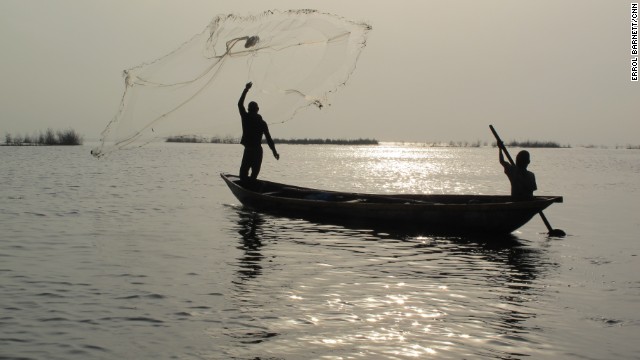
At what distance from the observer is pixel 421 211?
15836 mm

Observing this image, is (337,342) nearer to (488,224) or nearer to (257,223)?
(488,224)

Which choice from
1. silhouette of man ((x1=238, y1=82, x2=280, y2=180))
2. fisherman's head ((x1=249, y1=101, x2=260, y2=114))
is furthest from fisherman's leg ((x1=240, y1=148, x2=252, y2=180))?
fisherman's head ((x1=249, y1=101, x2=260, y2=114))

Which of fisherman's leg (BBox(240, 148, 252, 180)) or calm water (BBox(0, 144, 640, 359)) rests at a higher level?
fisherman's leg (BBox(240, 148, 252, 180))

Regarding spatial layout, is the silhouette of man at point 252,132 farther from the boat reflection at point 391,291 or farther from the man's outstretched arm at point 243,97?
the boat reflection at point 391,291

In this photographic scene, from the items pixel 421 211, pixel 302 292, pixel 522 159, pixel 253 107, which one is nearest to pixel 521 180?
pixel 522 159

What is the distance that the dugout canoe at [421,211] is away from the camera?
15.1 meters

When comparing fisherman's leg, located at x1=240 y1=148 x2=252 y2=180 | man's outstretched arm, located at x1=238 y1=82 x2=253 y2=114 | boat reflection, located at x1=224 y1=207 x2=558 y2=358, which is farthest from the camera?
fisherman's leg, located at x1=240 y1=148 x2=252 y2=180

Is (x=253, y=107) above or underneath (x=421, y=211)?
above

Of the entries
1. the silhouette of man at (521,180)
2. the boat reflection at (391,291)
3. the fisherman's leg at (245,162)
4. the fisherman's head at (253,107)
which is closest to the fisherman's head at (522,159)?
the silhouette of man at (521,180)

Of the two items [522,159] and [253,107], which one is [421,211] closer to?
[522,159]

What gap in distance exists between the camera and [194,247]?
14.2 meters

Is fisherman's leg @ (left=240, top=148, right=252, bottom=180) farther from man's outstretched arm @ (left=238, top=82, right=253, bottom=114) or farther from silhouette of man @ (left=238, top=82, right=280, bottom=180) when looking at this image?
man's outstretched arm @ (left=238, top=82, right=253, bottom=114)

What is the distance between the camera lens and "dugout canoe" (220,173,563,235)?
49.5 feet

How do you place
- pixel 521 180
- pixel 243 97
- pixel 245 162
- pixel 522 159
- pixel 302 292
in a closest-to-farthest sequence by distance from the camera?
pixel 302 292 < pixel 522 159 < pixel 521 180 < pixel 243 97 < pixel 245 162
